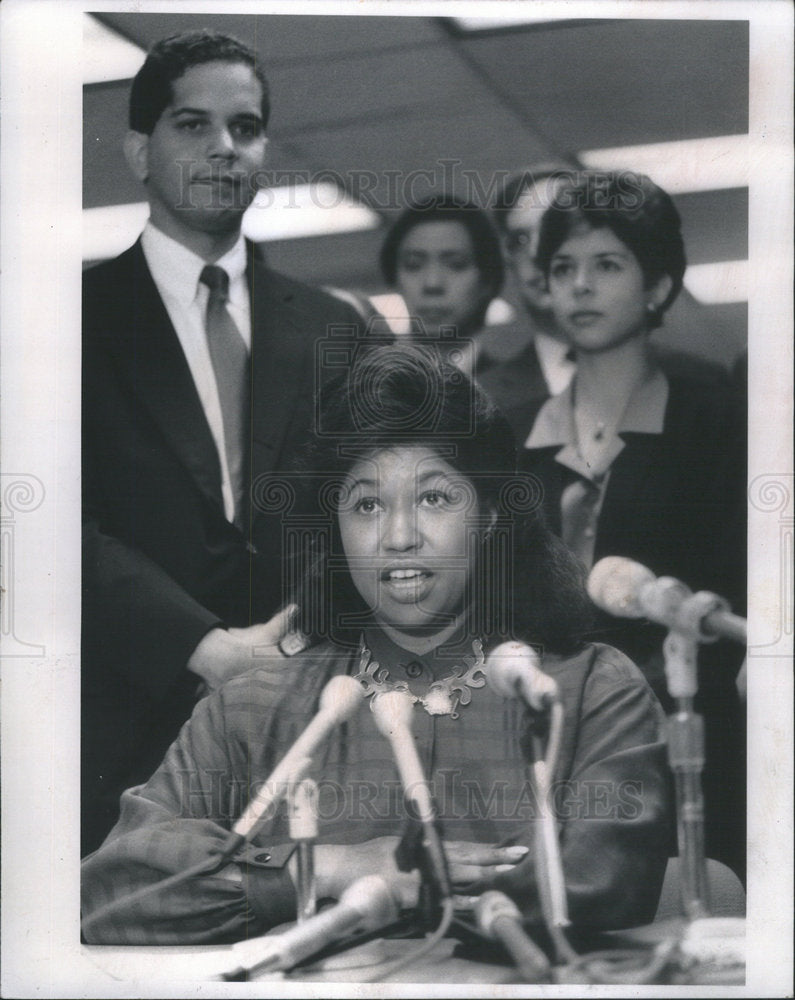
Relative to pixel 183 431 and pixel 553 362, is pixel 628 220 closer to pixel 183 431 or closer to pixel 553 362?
pixel 553 362

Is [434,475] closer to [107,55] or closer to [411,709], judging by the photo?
[411,709]

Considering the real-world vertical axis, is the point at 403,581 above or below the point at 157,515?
below

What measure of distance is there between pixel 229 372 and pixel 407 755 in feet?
4.64

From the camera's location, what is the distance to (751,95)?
13.2ft

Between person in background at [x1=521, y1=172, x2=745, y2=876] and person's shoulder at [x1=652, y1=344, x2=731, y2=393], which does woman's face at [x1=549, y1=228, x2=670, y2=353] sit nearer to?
person in background at [x1=521, y1=172, x2=745, y2=876]

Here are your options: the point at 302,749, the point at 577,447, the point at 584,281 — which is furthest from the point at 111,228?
the point at 302,749

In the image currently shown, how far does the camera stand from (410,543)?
394 cm

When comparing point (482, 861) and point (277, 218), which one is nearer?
point (482, 861)

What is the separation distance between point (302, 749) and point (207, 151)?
2036mm

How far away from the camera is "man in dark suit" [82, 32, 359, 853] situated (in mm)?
3979

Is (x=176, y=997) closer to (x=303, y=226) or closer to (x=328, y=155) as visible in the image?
(x=303, y=226)

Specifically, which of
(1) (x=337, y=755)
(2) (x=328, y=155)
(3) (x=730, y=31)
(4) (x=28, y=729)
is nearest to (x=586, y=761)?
(1) (x=337, y=755)

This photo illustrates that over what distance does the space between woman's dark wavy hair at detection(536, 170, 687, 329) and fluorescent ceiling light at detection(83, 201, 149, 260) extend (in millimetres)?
1359
